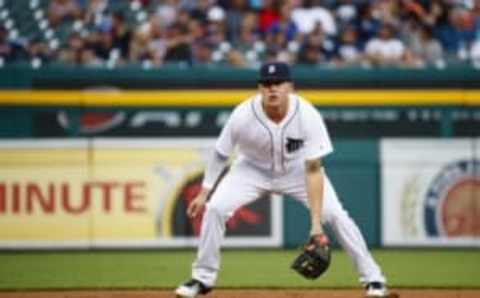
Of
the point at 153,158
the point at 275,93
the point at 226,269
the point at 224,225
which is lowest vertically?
the point at 226,269

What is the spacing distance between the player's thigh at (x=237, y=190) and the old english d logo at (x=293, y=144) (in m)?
0.34

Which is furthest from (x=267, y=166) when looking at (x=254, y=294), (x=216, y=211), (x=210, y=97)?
(x=210, y=97)

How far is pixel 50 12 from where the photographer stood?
1427 centimetres

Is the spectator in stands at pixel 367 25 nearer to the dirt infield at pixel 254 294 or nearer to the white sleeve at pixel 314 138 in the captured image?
the dirt infield at pixel 254 294

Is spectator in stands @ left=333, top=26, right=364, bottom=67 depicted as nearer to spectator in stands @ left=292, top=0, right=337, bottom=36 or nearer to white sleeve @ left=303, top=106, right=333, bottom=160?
spectator in stands @ left=292, top=0, right=337, bottom=36

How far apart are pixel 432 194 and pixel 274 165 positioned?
17.6ft

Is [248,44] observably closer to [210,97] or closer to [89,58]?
[210,97]

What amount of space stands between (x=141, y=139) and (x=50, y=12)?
7.13 feet

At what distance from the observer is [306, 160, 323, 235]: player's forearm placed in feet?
25.6

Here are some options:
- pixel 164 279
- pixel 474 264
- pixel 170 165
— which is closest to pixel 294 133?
pixel 164 279

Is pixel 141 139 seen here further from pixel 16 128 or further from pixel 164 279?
pixel 164 279

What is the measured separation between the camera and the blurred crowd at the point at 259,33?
1366 centimetres

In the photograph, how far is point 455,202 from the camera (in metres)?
13.2

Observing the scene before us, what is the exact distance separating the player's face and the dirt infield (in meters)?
1.93
